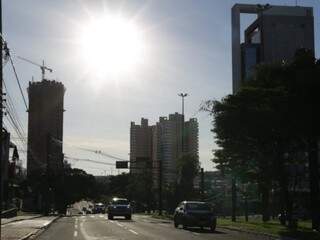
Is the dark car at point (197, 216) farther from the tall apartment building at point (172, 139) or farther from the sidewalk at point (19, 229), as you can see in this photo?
the tall apartment building at point (172, 139)

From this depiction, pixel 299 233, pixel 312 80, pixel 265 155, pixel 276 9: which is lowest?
pixel 299 233

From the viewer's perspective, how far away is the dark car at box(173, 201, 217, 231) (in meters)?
39.9

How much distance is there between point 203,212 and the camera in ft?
134

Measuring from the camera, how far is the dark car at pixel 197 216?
39938 millimetres

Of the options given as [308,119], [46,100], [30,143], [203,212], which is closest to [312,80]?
[308,119]

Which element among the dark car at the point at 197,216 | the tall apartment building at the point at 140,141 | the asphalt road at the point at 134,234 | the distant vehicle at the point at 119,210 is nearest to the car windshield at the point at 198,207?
the dark car at the point at 197,216

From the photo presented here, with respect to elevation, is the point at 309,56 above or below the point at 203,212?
above

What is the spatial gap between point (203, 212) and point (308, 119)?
10.3 metres

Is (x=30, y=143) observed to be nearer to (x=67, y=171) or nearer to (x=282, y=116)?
(x=282, y=116)

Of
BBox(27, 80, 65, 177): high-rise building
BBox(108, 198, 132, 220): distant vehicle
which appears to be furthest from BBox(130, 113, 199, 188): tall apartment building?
BBox(108, 198, 132, 220): distant vehicle

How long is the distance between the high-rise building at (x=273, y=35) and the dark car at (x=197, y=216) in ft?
234

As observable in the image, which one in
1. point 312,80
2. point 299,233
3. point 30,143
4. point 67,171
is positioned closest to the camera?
point 299,233

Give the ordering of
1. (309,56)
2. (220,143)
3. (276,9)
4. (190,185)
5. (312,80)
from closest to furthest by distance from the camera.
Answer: (312,80) < (309,56) < (220,143) < (190,185) < (276,9)

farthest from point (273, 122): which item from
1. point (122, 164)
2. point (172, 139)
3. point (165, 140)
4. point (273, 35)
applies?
point (273, 35)
